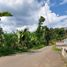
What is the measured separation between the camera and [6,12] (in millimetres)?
34188

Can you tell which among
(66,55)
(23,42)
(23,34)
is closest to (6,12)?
(66,55)

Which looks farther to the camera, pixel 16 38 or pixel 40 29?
pixel 40 29

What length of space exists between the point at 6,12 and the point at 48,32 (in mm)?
76353

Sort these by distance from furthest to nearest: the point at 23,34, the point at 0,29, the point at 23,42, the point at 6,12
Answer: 1. the point at 23,42
2. the point at 23,34
3. the point at 0,29
4. the point at 6,12

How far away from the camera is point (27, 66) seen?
1781 centimetres

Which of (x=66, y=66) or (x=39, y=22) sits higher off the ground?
(x=39, y=22)

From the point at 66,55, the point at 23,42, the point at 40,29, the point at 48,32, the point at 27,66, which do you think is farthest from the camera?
A: the point at 48,32

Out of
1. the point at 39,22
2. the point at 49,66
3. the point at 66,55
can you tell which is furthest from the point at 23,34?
the point at 39,22

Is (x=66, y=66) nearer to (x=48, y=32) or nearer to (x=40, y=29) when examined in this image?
(x=40, y=29)

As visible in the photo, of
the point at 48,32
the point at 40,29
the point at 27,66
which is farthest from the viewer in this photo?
the point at 48,32

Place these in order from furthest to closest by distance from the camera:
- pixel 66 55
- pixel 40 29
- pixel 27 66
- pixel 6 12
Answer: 1. pixel 40 29
2. pixel 6 12
3. pixel 66 55
4. pixel 27 66

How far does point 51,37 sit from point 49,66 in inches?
3674

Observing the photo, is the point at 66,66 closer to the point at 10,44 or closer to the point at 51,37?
the point at 10,44

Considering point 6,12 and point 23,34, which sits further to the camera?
point 23,34
